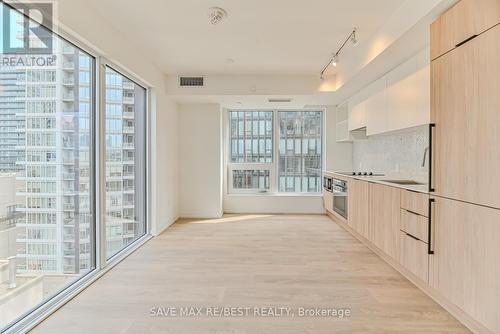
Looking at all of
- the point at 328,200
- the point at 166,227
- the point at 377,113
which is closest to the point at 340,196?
the point at 328,200

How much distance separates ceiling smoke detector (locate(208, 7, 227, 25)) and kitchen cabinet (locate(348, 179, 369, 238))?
263 cm

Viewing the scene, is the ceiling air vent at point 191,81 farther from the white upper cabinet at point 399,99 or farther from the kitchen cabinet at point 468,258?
the kitchen cabinet at point 468,258

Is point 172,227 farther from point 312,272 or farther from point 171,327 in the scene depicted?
point 171,327

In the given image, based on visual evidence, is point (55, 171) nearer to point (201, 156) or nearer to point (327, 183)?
point (201, 156)

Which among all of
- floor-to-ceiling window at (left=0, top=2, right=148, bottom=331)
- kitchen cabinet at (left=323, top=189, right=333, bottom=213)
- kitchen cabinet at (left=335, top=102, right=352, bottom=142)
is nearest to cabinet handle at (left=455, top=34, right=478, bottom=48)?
floor-to-ceiling window at (left=0, top=2, right=148, bottom=331)

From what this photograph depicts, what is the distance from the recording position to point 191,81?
529cm

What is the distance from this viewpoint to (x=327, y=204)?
6066 mm

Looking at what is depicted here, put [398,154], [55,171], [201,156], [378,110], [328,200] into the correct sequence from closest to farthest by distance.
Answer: [55,171] → [378,110] → [398,154] → [328,200] → [201,156]

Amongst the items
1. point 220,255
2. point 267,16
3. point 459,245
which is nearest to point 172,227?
point 220,255

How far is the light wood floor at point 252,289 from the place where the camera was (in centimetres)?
222

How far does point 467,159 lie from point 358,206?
227 centimetres

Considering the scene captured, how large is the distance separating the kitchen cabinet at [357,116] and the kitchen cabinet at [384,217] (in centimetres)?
141

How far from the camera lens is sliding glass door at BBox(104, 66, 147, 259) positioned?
352 centimetres

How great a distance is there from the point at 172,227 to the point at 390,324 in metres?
3.91
